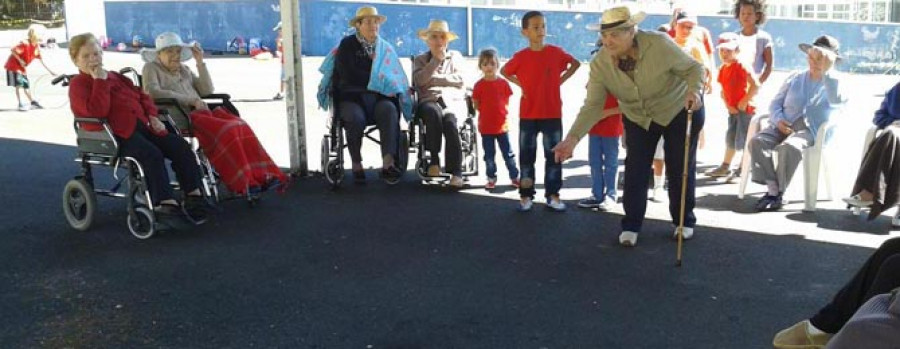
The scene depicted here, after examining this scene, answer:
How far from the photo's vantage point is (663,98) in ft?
16.9

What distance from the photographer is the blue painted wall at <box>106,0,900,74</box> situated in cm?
2233

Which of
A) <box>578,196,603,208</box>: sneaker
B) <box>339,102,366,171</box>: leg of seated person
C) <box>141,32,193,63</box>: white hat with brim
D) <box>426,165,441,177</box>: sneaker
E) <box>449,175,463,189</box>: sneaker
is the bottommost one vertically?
<box>578,196,603,208</box>: sneaker

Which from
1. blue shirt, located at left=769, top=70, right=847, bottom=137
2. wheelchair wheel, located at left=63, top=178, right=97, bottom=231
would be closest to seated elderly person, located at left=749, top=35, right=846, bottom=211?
blue shirt, located at left=769, top=70, right=847, bottom=137

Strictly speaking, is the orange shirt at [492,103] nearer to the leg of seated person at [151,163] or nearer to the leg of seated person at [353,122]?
the leg of seated person at [353,122]

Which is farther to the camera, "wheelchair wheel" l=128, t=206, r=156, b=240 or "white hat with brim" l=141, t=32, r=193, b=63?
"white hat with brim" l=141, t=32, r=193, b=63

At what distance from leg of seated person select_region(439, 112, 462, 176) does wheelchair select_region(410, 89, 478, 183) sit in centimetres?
7

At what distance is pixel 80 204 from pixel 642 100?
4.00 meters

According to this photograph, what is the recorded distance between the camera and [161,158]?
5.66 meters

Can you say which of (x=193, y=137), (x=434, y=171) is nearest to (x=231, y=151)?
(x=193, y=137)

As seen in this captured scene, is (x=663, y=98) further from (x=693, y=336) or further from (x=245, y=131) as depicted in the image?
(x=245, y=131)

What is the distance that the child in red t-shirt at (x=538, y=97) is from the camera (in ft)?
20.3

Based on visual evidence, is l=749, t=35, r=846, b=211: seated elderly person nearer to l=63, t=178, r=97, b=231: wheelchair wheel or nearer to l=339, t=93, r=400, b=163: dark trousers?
l=339, t=93, r=400, b=163: dark trousers

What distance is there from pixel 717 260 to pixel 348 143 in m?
3.39


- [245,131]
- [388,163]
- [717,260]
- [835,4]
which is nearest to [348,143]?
[388,163]
